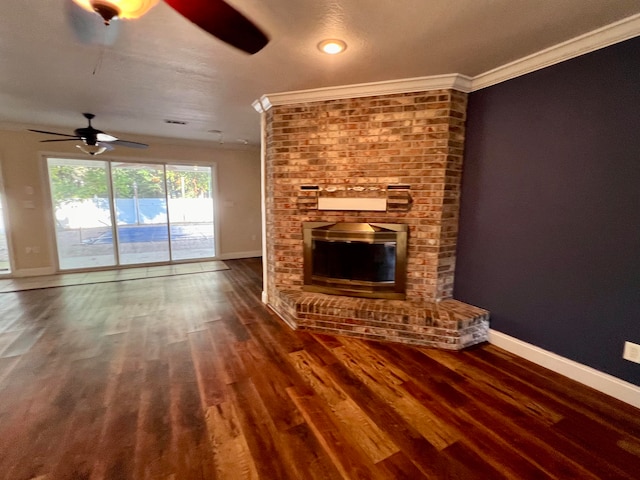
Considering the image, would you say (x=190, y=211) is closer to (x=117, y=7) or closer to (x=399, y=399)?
(x=117, y=7)

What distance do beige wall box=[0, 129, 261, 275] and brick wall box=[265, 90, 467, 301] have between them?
3302 mm

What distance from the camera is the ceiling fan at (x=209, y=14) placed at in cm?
109

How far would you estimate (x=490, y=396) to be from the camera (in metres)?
1.97

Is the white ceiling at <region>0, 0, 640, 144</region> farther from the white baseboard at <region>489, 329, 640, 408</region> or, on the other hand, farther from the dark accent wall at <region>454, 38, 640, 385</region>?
the white baseboard at <region>489, 329, 640, 408</region>

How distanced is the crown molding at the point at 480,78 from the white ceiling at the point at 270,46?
69mm

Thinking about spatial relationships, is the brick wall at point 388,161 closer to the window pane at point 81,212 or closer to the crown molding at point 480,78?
the crown molding at point 480,78

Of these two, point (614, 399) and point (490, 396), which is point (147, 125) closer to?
point (490, 396)

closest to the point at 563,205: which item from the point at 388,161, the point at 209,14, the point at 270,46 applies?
the point at 388,161

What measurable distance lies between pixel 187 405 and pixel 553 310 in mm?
2739

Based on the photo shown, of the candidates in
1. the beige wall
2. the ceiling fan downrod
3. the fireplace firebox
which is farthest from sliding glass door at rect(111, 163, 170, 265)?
the ceiling fan downrod

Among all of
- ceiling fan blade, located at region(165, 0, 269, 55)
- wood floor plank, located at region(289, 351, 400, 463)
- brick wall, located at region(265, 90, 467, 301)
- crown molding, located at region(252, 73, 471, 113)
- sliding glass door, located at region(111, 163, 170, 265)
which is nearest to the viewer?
ceiling fan blade, located at region(165, 0, 269, 55)

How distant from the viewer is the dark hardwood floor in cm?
146

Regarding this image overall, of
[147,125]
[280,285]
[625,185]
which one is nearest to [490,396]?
[625,185]

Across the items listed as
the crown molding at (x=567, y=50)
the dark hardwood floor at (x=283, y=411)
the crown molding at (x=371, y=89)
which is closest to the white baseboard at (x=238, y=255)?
the dark hardwood floor at (x=283, y=411)
